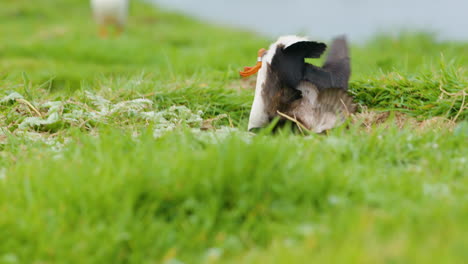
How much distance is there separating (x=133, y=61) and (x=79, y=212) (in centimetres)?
688

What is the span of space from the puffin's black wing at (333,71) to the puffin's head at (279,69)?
0.09 meters

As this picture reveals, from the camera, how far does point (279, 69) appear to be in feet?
11.0

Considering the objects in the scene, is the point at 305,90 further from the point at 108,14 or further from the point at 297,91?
the point at 108,14

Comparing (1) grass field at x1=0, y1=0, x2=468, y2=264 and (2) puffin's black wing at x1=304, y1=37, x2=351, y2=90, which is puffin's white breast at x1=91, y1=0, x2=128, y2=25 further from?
(2) puffin's black wing at x1=304, y1=37, x2=351, y2=90

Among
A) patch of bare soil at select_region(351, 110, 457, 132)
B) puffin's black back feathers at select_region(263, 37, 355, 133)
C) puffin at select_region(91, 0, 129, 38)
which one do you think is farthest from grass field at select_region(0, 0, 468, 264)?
puffin at select_region(91, 0, 129, 38)

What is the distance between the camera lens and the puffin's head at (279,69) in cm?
329

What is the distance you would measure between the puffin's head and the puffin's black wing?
92 mm

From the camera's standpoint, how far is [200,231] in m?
2.02

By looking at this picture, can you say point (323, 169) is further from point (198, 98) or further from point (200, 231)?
point (198, 98)

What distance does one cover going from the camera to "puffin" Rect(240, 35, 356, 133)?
3285mm

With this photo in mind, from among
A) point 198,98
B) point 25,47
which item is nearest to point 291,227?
point 198,98

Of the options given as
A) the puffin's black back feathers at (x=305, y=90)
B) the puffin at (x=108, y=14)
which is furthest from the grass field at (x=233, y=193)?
the puffin at (x=108, y=14)

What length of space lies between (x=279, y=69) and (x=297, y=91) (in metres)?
0.21

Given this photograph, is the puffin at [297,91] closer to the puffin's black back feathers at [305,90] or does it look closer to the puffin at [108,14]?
the puffin's black back feathers at [305,90]
